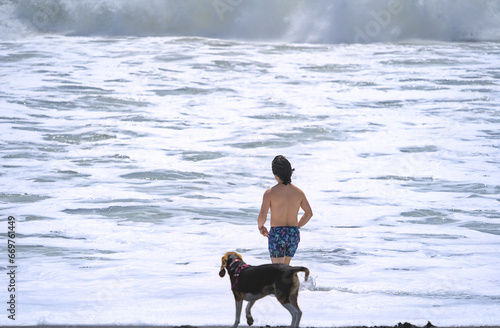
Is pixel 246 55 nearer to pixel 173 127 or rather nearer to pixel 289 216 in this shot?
pixel 173 127

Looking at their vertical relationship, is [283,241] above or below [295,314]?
above

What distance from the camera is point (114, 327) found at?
3.85 meters

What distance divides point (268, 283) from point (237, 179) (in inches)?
241

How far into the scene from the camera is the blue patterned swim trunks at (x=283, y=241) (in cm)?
363

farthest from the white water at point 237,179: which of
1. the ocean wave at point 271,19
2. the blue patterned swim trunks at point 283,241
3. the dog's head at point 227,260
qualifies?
the ocean wave at point 271,19

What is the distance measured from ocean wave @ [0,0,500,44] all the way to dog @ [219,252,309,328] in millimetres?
22243

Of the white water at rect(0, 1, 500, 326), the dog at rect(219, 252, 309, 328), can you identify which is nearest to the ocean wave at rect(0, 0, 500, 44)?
the white water at rect(0, 1, 500, 326)

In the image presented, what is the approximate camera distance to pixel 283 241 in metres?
3.64

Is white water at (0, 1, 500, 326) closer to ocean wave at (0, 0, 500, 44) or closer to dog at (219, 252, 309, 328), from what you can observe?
dog at (219, 252, 309, 328)

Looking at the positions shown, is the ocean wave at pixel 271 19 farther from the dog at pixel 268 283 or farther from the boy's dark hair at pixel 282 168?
the dog at pixel 268 283

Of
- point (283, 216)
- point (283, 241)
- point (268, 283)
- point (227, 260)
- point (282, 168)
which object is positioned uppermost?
point (282, 168)

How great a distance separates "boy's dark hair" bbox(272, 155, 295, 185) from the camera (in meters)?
3.54

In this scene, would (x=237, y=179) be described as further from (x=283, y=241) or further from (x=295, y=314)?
(x=295, y=314)

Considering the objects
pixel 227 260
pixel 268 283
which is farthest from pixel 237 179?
pixel 268 283
